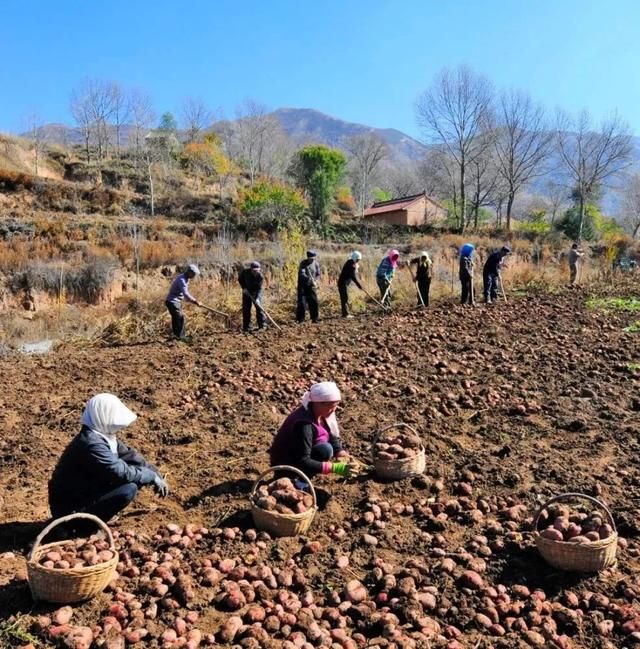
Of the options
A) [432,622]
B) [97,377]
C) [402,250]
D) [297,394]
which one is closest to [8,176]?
[402,250]

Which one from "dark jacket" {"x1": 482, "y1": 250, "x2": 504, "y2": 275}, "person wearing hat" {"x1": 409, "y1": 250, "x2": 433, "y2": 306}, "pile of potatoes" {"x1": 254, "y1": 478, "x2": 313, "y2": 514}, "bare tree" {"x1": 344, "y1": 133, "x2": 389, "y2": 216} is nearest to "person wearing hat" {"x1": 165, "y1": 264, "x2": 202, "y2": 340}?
"person wearing hat" {"x1": 409, "y1": 250, "x2": 433, "y2": 306}

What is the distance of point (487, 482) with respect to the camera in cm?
430

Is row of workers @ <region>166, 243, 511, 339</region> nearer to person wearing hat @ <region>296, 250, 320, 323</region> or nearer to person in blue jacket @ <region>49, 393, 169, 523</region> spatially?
person wearing hat @ <region>296, 250, 320, 323</region>

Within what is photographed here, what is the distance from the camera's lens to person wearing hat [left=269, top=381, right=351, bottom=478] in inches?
155

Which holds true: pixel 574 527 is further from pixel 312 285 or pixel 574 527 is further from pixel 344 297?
pixel 344 297

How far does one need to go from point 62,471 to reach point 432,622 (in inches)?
88.1

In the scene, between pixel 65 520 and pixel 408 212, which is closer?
pixel 65 520

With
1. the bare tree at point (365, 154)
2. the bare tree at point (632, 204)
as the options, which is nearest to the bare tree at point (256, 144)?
the bare tree at point (365, 154)

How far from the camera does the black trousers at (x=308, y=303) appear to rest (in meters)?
11.1

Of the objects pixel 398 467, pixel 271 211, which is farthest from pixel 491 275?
pixel 271 211

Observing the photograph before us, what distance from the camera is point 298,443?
13.1 feet

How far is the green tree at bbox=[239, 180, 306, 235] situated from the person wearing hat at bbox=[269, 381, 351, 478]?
21.4 meters

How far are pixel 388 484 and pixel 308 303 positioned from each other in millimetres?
7277

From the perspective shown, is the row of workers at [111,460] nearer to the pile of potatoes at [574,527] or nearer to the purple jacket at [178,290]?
the pile of potatoes at [574,527]
